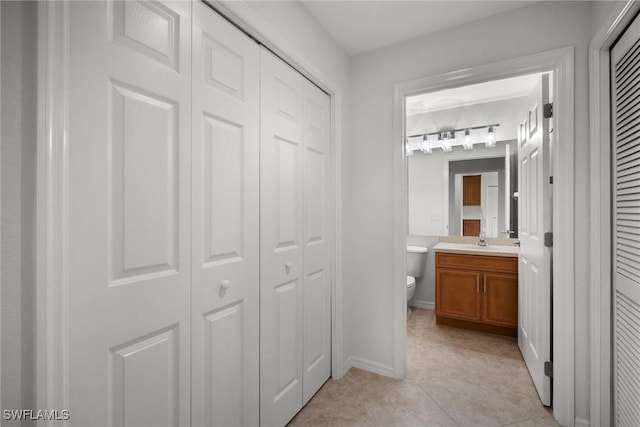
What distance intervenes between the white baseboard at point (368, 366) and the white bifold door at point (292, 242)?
0.81 feet

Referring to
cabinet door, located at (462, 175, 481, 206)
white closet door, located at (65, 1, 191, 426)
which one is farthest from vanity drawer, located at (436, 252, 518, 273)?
white closet door, located at (65, 1, 191, 426)

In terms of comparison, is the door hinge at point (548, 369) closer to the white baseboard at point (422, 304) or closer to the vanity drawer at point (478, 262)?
the vanity drawer at point (478, 262)

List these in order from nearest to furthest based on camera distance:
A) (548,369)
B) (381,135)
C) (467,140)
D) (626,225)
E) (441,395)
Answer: (626,225) → (548,369) → (441,395) → (381,135) → (467,140)

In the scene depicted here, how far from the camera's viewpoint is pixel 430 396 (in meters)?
1.94

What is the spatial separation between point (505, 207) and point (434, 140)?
3.55 ft

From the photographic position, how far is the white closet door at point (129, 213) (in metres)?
0.81

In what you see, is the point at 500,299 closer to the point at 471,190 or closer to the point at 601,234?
the point at 471,190

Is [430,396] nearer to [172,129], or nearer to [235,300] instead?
[235,300]

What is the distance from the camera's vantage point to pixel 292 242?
1715 millimetres

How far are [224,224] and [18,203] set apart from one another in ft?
2.09

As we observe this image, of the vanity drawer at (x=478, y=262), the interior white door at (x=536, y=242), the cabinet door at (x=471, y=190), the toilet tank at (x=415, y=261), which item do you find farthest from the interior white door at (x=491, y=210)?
the interior white door at (x=536, y=242)

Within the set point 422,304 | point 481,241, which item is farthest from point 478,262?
point 422,304

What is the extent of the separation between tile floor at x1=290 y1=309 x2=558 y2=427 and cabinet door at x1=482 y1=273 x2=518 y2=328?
263mm

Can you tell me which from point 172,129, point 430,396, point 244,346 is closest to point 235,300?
point 244,346
